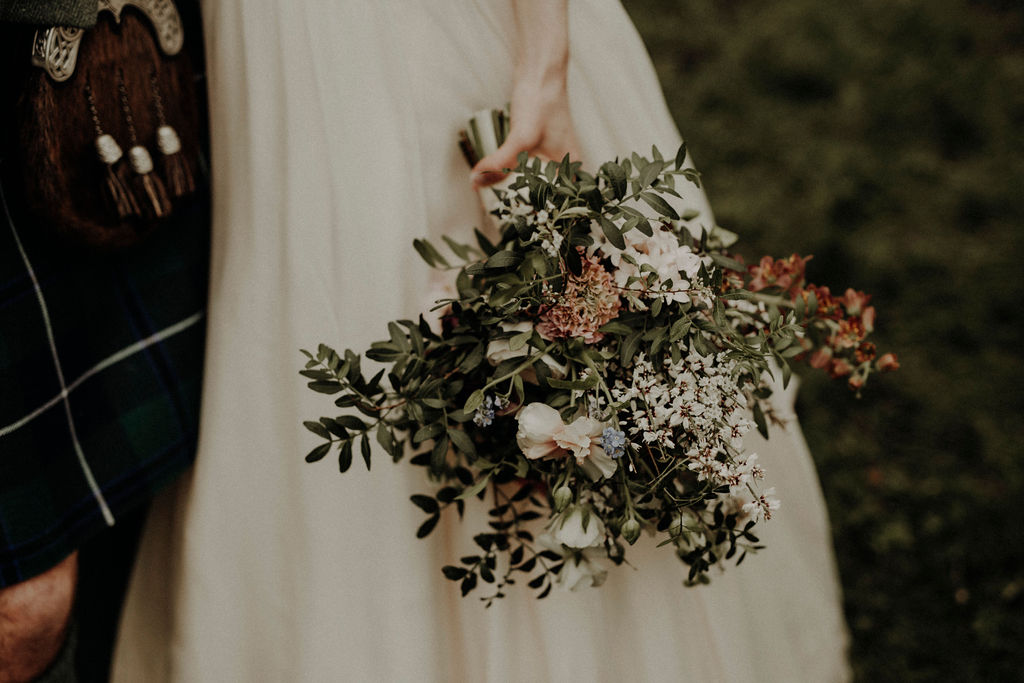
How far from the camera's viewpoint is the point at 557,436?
2.66 ft

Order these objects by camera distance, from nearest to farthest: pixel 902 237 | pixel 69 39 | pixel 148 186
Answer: pixel 69 39 < pixel 148 186 < pixel 902 237

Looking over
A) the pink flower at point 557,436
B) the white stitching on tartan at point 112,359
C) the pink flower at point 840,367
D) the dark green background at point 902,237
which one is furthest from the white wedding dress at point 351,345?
the dark green background at point 902,237

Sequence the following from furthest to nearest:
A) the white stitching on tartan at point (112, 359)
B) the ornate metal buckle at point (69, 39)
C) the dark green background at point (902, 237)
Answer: the dark green background at point (902, 237), the white stitching on tartan at point (112, 359), the ornate metal buckle at point (69, 39)

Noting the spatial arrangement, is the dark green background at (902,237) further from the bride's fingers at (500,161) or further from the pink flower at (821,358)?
the bride's fingers at (500,161)

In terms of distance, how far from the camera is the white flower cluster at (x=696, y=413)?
0.83m

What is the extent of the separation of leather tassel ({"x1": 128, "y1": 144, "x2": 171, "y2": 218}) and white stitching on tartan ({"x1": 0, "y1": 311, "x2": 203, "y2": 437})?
185 millimetres

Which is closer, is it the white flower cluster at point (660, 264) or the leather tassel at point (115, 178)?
the white flower cluster at point (660, 264)

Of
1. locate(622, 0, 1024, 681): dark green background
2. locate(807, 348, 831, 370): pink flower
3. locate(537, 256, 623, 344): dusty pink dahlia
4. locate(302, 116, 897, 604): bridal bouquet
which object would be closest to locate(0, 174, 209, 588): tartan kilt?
locate(302, 116, 897, 604): bridal bouquet

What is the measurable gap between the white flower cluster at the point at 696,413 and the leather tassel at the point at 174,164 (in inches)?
26.3

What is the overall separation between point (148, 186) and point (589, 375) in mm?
644

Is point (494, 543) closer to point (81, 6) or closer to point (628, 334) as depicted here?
point (628, 334)

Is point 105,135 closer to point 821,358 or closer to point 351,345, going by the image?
point 351,345

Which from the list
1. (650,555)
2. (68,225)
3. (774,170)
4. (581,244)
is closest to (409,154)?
(581,244)

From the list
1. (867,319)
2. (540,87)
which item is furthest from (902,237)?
(540,87)
